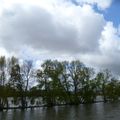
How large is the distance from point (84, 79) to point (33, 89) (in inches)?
1071

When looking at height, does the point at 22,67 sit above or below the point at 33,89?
above

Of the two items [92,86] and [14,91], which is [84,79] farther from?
[14,91]

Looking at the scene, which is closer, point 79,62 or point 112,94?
point 79,62

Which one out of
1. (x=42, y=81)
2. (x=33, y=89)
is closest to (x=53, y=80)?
(x=42, y=81)

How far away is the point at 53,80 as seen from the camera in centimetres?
11656

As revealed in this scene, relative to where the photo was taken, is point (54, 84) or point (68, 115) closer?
point (68, 115)

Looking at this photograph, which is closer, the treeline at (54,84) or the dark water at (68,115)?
the dark water at (68,115)

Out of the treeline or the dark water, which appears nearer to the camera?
the dark water

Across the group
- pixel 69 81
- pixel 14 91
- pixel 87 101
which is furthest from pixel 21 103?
pixel 87 101

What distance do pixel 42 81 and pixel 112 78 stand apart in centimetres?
4464

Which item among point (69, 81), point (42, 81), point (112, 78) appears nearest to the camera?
point (42, 81)

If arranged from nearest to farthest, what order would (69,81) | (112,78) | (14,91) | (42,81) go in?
(14,91), (42,81), (69,81), (112,78)

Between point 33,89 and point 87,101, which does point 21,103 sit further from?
point 87,101

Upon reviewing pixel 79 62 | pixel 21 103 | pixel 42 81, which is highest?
pixel 79 62
